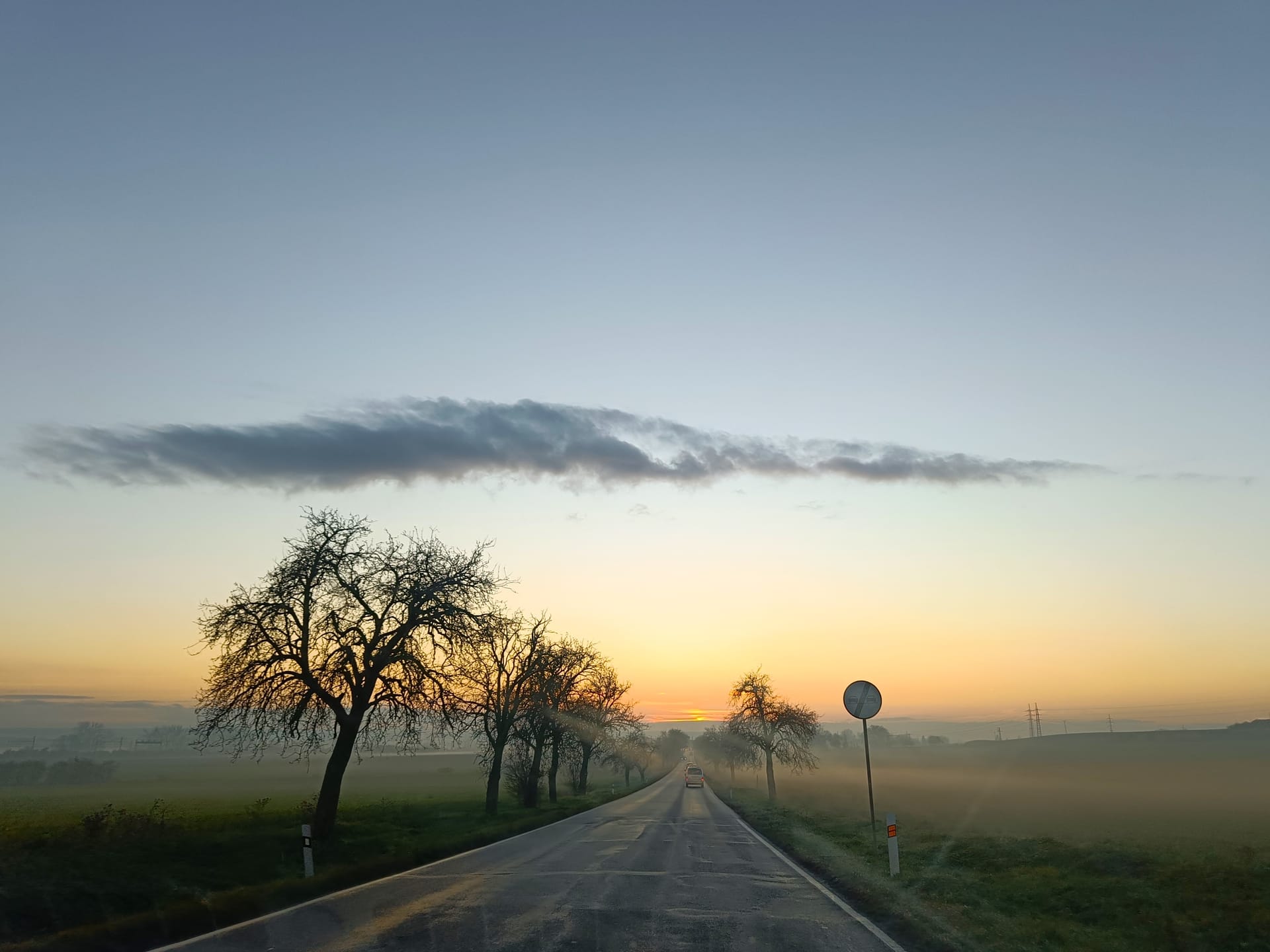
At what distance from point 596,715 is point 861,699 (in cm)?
4625

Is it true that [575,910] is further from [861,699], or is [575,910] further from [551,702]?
[551,702]

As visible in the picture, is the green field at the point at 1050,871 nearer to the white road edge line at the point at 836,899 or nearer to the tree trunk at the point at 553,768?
the white road edge line at the point at 836,899

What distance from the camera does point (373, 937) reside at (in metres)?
10.2

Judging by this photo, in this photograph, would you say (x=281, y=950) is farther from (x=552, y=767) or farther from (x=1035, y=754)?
(x=1035, y=754)

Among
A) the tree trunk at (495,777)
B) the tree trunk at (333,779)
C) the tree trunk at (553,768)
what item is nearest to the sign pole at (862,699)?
the tree trunk at (333,779)

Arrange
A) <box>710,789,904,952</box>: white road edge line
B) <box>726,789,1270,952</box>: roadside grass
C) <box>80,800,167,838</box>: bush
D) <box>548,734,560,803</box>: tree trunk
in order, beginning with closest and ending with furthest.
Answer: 1. <box>710,789,904,952</box>: white road edge line
2. <box>726,789,1270,952</box>: roadside grass
3. <box>80,800,167,838</box>: bush
4. <box>548,734,560,803</box>: tree trunk

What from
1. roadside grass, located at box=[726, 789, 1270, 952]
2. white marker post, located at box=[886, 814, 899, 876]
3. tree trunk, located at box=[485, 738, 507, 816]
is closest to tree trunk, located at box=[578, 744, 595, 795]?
tree trunk, located at box=[485, 738, 507, 816]

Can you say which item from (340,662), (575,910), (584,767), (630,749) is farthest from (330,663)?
(630,749)

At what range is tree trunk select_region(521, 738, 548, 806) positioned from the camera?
4634 centimetres

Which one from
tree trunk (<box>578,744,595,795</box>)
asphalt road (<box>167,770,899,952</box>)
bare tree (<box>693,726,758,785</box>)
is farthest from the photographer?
bare tree (<box>693,726,758,785</box>)

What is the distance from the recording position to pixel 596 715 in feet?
213

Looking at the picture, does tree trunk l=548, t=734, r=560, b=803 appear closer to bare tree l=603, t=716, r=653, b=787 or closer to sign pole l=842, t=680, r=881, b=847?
bare tree l=603, t=716, r=653, b=787

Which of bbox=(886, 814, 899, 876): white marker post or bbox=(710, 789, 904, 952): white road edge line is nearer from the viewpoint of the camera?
bbox=(710, 789, 904, 952): white road edge line

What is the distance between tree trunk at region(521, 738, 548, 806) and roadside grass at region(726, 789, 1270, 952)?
84.8ft
